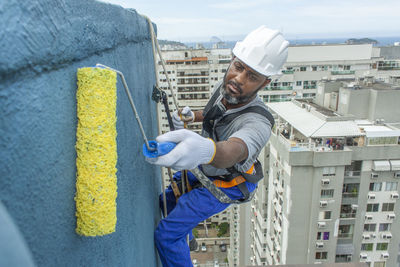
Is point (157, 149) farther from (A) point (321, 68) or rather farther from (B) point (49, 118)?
(A) point (321, 68)

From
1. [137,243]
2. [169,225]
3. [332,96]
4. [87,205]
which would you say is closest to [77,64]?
[87,205]

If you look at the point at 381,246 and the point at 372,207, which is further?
the point at 381,246

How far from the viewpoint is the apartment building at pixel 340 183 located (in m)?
14.2

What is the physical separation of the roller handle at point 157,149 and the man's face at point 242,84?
3.68 feet

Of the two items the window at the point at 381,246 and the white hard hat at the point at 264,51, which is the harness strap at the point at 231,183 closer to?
the white hard hat at the point at 264,51

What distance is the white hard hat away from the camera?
2.54 m

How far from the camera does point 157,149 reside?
1.56 m

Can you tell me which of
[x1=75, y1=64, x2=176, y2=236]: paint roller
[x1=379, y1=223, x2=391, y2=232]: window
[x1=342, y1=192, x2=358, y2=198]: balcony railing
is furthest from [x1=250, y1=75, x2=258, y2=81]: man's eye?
[x1=379, y1=223, x2=391, y2=232]: window

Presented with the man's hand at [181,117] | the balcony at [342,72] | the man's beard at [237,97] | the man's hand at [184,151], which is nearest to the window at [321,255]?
the man's hand at [181,117]

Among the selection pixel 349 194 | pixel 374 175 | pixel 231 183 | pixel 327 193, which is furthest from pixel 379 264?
pixel 231 183

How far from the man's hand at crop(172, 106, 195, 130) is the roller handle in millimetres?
1580

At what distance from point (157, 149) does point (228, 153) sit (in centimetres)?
49

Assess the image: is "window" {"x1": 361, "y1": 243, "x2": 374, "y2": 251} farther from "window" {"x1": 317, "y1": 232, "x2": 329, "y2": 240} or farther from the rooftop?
the rooftop

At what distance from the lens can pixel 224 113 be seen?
8.53ft
